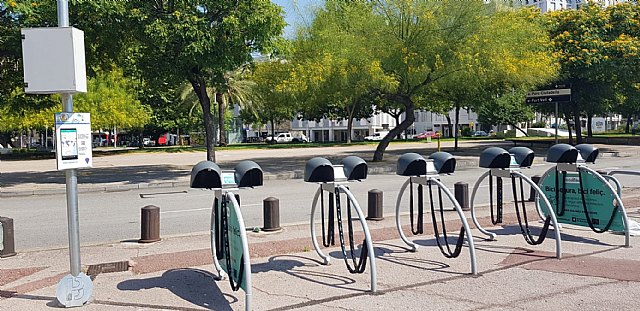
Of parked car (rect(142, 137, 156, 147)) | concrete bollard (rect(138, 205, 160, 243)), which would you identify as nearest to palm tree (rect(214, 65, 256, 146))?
parked car (rect(142, 137, 156, 147))

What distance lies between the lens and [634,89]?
32.0 metres

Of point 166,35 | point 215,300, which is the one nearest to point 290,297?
point 215,300

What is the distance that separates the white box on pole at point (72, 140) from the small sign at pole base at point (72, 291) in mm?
1090

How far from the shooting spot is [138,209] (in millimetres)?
13453

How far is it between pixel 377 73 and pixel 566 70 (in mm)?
13214

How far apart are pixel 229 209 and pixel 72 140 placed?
163cm

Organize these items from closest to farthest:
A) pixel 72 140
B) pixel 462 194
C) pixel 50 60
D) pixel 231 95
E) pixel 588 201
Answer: pixel 50 60 → pixel 72 140 → pixel 588 201 → pixel 462 194 → pixel 231 95

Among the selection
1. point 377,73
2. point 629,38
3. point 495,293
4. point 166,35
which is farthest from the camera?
point 629,38

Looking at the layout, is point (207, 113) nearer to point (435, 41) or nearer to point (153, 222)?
point (435, 41)

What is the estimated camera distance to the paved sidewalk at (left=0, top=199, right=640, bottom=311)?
568 centimetres

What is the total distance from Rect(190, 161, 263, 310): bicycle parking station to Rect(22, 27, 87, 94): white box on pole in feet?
4.90

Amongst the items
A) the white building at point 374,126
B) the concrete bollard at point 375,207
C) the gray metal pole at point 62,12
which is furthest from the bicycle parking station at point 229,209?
the white building at point 374,126

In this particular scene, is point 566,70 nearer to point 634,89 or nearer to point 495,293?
point 634,89

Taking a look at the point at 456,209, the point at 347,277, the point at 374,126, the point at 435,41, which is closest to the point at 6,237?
the point at 347,277
